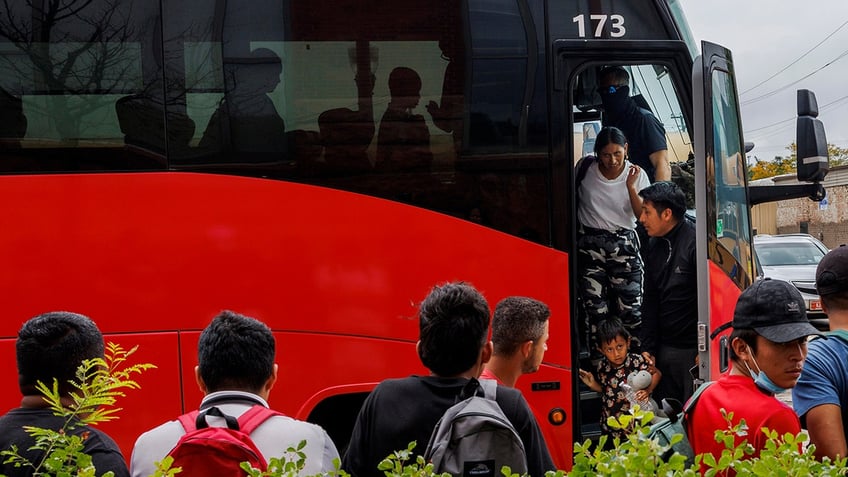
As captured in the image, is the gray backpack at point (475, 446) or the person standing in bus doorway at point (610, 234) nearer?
the gray backpack at point (475, 446)

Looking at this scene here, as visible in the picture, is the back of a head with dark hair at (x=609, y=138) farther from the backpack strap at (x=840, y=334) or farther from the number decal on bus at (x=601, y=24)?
the backpack strap at (x=840, y=334)

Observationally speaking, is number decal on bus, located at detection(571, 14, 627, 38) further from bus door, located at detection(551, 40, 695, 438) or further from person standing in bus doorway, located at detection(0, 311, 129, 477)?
person standing in bus doorway, located at detection(0, 311, 129, 477)

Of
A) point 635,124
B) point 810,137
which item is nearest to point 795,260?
point 810,137

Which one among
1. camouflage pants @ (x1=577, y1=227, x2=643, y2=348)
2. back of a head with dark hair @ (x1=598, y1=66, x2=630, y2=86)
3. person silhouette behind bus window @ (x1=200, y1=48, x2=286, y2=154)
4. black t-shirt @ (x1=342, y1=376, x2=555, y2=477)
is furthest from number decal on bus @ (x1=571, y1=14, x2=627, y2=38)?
black t-shirt @ (x1=342, y1=376, x2=555, y2=477)

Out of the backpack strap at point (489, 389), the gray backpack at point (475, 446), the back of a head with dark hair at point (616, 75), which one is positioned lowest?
the gray backpack at point (475, 446)

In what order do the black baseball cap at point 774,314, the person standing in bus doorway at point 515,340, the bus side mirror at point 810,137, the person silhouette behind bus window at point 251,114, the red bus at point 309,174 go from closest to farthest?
the black baseball cap at point 774,314, the person standing in bus doorway at point 515,340, the red bus at point 309,174, the person silhouette behind bus window at point 251,114, the bus side mirror at point 810,137

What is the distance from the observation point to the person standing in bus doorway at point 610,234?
18.6 feet

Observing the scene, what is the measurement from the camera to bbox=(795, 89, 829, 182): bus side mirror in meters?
5.70

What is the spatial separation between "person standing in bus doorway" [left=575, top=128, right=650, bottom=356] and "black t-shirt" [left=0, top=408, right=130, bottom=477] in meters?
3.52

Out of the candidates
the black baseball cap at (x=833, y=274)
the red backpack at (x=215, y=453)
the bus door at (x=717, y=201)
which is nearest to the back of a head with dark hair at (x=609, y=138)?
the bus door at (x=717, y=201)

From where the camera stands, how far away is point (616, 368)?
19.0 ft

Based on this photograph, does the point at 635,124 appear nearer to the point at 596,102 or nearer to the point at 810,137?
the point at 596,102

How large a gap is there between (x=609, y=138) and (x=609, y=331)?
47.2 inches

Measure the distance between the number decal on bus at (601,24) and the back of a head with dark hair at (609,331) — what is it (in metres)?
1.75
